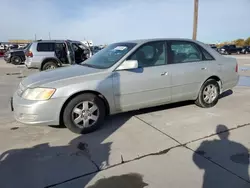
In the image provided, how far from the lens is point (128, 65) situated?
404 cm

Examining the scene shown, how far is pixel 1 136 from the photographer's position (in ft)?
12.7

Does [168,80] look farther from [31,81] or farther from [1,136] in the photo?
[1,136]

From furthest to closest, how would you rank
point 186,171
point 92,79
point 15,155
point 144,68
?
point 144,68, point 92,79, point 15,155, point 186,171

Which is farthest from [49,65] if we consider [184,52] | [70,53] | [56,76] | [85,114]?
[85,114]

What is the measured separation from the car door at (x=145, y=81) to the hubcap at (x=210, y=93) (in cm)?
104

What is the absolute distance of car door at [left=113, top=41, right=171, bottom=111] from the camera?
4.09m

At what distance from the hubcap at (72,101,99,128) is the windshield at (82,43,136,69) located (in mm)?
764

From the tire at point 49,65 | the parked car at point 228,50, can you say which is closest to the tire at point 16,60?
the tire at point 49,65

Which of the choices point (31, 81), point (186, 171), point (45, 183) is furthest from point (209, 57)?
point (45, 183)

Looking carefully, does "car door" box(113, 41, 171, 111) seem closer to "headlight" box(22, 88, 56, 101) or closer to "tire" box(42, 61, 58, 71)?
"headlight" box(22, 88, 56, 101)

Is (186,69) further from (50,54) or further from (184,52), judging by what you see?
(50,54)

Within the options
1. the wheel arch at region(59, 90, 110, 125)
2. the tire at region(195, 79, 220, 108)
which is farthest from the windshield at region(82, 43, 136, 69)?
the tire at region(195, 79, 220, 108)

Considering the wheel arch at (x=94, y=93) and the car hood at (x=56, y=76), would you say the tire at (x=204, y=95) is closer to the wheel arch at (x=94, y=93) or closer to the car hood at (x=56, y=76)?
the wheel arch at (x=94, y=93)

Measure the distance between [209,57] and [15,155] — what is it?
4.16 meters
